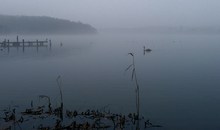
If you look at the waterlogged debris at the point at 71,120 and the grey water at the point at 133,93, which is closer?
the waterlogged debris at the point at 71,120

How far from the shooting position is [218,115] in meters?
27.0

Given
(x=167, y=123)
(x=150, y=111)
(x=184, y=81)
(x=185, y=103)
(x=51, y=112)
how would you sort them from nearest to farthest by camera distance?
(x=167, y=123)
(x=51, y=112)
(x=150, y=111)
(x=185, y=103)
(x=184, y=81)

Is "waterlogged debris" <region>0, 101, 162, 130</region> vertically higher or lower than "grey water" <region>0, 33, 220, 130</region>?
lower

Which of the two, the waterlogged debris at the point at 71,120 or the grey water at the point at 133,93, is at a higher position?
the grey water at the point at 133,93

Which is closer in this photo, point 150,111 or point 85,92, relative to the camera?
point 150,111

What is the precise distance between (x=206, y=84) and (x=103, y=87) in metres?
14.4

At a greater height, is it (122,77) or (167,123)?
(122,77)

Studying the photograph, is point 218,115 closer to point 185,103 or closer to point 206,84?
point 185,103

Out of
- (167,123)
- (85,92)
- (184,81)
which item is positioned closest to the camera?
(167,123)

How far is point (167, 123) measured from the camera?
2444cm

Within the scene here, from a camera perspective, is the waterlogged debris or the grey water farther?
the grey water

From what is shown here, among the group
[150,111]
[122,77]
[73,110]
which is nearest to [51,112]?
[73,110]

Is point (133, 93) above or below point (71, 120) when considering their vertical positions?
above

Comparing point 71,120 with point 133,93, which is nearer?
point 71,120
